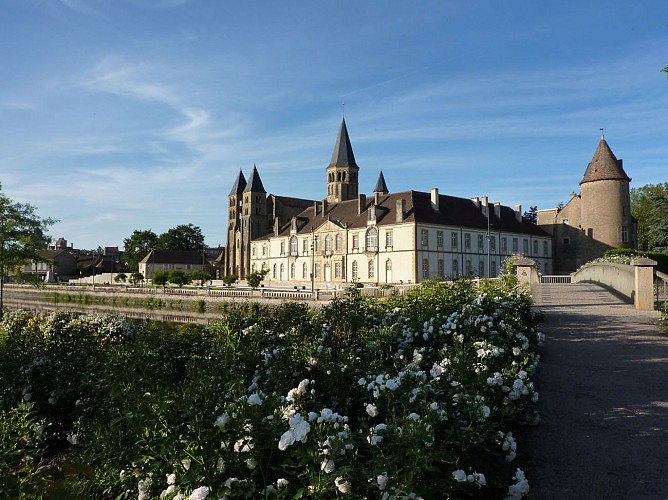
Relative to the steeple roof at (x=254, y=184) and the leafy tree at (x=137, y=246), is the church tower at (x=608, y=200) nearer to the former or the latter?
the steeple roof at (x=254, y=184)

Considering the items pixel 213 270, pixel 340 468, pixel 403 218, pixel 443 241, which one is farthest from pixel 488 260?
pixel 340 468

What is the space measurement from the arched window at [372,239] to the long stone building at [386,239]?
41mm

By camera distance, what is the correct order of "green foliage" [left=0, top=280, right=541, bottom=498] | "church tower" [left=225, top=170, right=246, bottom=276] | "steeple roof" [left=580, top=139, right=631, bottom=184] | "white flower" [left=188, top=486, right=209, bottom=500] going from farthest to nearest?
"church tower" [left=225, top=170, right=246, bottom=276]
"steeple roof" [left=580, top=139, right=631, bottom=184]
"green foliage" [left=0, top=280, right=541, bottom=498]
"white flower" [left=188, top=486, right=209, bottom=500]

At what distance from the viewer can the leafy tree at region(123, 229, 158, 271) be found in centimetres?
9215

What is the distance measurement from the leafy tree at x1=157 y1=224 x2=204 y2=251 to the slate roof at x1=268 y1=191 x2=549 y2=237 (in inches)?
1434

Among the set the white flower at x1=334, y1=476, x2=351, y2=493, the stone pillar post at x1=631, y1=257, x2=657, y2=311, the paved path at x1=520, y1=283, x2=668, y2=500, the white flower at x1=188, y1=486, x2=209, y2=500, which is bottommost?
the paved path at x1=520, y1=283, x2=668, y2=500

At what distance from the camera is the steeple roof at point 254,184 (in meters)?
76.2

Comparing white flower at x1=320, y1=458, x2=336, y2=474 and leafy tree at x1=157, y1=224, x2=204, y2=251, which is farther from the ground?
leafy tree at x1=157, y1=224, x2=204, y2=251

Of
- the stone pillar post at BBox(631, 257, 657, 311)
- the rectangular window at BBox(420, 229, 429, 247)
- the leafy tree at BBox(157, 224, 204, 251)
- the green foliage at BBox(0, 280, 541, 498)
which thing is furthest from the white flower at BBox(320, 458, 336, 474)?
the leafy tree at BBox(157, 224, 204, 251)

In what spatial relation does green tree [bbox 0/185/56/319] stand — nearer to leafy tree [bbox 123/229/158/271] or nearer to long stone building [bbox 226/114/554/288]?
long stone building [bbox 226/114/554/288]

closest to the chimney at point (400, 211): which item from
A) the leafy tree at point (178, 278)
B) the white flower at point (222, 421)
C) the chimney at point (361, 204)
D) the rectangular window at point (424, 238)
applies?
the rectangular window at point (424, 238)

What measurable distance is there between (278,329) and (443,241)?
46623 millimetres

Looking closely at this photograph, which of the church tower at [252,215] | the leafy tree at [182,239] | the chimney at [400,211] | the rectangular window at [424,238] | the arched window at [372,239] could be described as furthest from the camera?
the leafy tree at [182,239]

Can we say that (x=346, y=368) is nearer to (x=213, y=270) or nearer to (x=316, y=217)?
(x=316, y=217)
